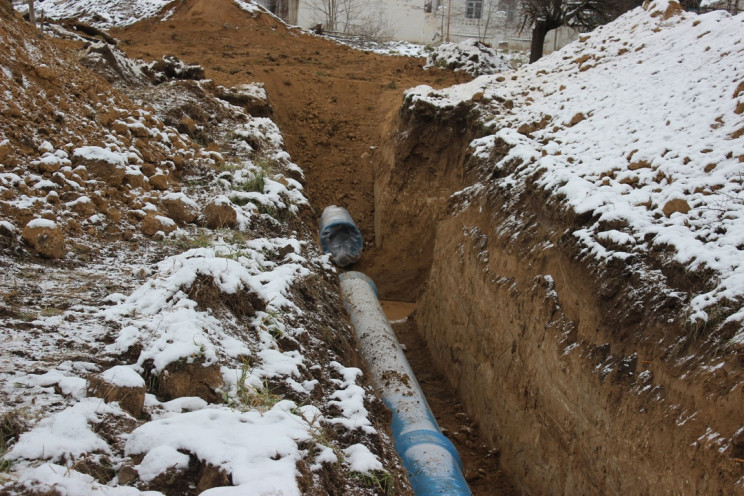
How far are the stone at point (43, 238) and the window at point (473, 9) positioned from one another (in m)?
20.3

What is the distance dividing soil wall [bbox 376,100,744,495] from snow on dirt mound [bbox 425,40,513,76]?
282 inches

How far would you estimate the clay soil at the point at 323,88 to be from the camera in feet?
33.1

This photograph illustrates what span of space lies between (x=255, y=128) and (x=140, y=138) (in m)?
2.54

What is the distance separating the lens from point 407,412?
459 cm

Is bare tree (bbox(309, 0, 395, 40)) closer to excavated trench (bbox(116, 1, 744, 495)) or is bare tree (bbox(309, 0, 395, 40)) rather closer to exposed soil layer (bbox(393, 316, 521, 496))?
excavated trench (bbox(116, 1, 744, 495))

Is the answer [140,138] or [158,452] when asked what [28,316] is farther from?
[140,138]

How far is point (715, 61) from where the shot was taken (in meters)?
5.56

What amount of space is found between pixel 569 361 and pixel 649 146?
80.9 inches

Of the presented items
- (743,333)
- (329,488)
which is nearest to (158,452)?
(329,488)

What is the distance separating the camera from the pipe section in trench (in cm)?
393

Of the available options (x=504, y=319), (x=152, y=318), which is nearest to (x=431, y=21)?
(x=504, y=319)

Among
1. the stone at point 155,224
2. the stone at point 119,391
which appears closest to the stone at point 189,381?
the stone at point 119,391

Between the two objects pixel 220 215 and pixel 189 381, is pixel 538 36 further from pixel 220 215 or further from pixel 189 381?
pixel 189 381

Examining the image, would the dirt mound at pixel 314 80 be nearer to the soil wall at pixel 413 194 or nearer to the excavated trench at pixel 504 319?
the excavated trench at pixel 504 319
